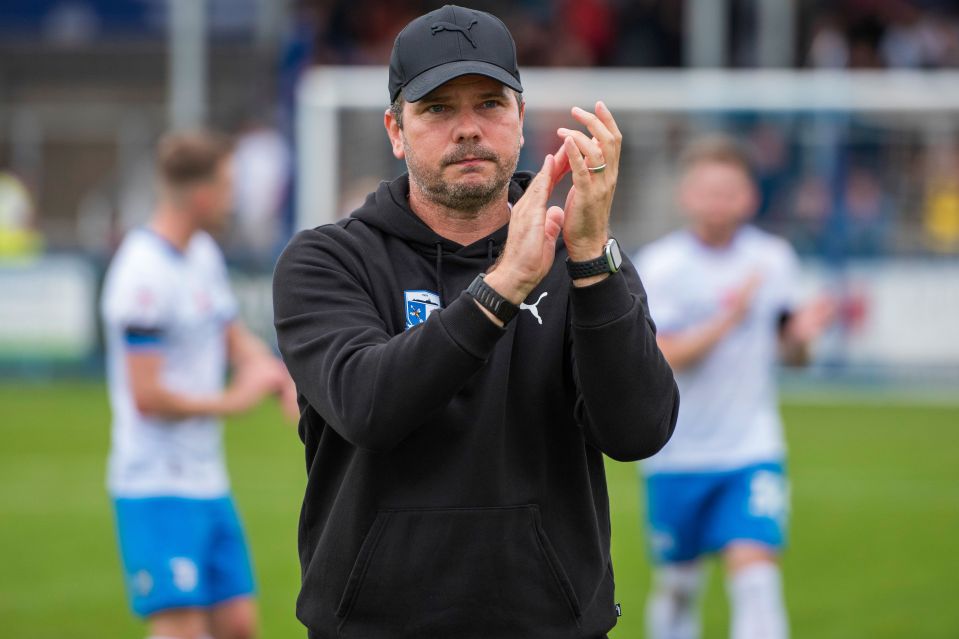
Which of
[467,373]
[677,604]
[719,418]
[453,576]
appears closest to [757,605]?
[677,604]

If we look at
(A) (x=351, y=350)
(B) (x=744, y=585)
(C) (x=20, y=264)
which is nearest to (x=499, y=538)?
(A) (x=351, y=350)

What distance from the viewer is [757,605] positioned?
6.16 metres

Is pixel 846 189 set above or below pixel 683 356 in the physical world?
above

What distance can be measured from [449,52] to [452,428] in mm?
815

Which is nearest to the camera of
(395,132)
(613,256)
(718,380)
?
(613,256)

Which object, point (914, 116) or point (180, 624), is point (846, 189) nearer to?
point (914, 116)

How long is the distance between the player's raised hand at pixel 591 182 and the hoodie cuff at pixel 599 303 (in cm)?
6

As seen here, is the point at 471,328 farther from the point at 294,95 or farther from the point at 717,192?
the point at 294,95

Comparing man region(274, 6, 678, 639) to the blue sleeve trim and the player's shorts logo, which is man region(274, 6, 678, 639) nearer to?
the player's shorts logo

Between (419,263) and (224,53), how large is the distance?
2278 cm

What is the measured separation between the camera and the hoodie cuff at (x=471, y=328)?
2967mm

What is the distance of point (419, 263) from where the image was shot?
337cm

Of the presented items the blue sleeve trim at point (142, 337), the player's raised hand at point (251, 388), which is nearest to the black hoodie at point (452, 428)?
the player's raised hand at point (251, 388)

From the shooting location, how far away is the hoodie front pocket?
3186mm
